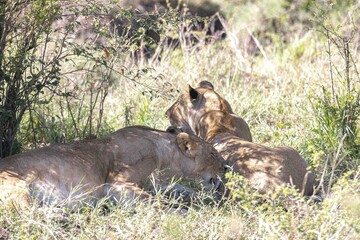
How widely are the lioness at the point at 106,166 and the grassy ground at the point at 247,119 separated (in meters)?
0.22

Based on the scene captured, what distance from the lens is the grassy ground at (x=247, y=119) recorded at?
4.94 metres

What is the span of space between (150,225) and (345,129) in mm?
2823

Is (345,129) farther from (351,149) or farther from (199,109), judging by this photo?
(199,109)

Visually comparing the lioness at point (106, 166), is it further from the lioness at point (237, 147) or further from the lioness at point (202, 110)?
the lioness at point (202, 110)

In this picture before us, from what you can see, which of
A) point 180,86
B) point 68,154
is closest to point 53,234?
point 68,154

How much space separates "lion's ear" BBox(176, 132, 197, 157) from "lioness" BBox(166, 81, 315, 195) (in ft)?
1.06

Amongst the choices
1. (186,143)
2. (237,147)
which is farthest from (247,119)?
(186,143)

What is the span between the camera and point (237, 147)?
22.3 ft

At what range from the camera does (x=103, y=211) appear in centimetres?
580

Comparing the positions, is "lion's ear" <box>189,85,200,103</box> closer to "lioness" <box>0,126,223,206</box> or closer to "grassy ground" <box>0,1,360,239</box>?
"grassy ground" <box>0,1,360,239</box>

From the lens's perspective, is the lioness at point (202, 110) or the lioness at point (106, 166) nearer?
the lioness at point (106, 166)

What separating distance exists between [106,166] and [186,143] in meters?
0.79

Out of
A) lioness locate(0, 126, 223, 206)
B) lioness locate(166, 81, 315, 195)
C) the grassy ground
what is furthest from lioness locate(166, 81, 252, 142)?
lioness locate(0, 126, 223, 206)

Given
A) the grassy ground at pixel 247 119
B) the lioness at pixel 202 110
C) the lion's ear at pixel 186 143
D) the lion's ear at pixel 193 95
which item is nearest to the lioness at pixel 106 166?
the lion's ear at pixel 186 143
